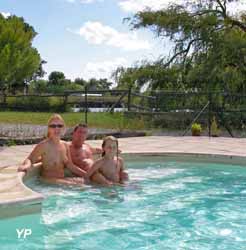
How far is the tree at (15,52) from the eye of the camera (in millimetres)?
30114

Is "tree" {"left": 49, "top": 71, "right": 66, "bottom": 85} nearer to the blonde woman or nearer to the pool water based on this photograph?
the pool water

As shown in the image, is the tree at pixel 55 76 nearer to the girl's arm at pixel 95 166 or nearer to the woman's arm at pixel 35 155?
the woman's arm at pixel 35 155

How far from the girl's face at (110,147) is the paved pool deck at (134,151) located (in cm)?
117

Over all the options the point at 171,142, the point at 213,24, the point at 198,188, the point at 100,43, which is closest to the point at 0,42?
the point at 100,43

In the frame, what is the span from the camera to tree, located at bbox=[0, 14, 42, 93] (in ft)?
98.8

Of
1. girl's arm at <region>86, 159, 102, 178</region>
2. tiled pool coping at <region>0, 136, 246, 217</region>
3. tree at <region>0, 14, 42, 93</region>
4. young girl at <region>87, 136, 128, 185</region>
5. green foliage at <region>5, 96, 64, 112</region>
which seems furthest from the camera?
tree at <region>0, 14, 42, 93</region>

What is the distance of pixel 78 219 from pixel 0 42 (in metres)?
28.2

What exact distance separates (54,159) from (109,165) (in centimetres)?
77

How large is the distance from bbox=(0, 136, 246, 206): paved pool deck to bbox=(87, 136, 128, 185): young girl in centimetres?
111

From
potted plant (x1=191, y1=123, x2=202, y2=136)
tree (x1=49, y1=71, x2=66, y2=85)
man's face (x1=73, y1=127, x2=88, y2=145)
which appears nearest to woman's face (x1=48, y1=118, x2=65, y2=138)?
man's face (x1=73, y1=127, x2=88, y2=145)

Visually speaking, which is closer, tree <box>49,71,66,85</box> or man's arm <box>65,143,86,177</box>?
man's arm <box>65,143,86,177</box>

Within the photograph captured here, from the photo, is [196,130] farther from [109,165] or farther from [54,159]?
[54,159]

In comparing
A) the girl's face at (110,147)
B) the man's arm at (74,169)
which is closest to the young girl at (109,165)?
the girl's face at (110,147)

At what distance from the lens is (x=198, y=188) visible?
22.3 ft
